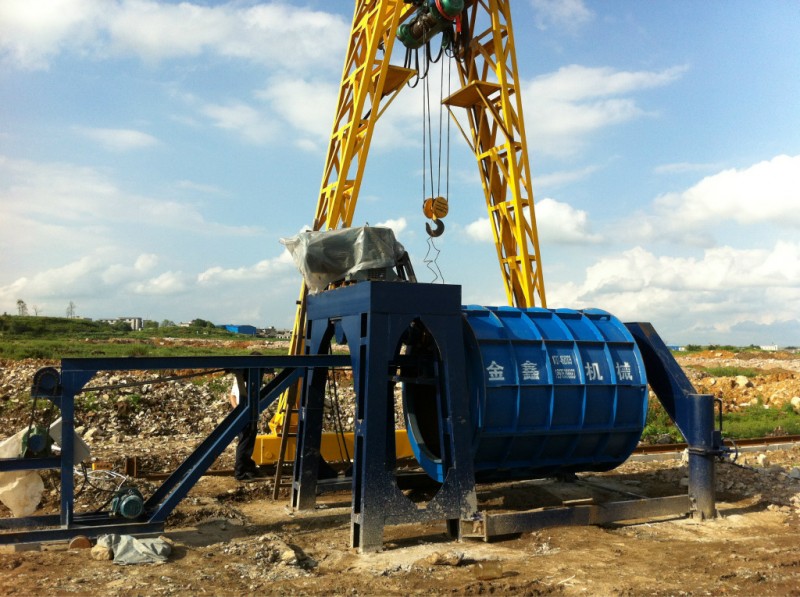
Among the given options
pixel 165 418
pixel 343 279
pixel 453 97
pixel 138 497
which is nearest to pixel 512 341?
pixel 343 279

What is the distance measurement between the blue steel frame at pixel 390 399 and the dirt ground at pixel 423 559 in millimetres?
334

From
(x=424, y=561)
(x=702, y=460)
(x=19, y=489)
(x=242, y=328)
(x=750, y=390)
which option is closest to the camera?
(x=424, y=561)

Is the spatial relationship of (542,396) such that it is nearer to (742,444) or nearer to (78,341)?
(742,444)

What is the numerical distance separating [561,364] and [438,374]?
1.57 metres

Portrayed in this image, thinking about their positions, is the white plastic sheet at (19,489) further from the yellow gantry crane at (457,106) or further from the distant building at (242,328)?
the distant building at (242,328)

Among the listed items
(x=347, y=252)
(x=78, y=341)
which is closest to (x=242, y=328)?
(x=78, y=341)

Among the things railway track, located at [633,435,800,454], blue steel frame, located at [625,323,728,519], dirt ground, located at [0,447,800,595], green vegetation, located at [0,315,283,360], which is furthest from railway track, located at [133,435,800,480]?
green vegetation, located at [0,315,283,360]

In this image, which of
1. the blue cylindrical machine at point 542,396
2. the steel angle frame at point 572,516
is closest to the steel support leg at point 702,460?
the steel angle frame at point 572,516

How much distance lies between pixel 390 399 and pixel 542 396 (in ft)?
5.60

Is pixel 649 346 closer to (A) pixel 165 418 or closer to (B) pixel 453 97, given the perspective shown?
(B) pixel 453 97

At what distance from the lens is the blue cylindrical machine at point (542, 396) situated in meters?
7.46

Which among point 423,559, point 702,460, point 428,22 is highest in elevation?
point 428,22

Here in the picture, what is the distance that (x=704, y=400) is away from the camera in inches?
326

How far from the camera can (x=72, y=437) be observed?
6.41 m
